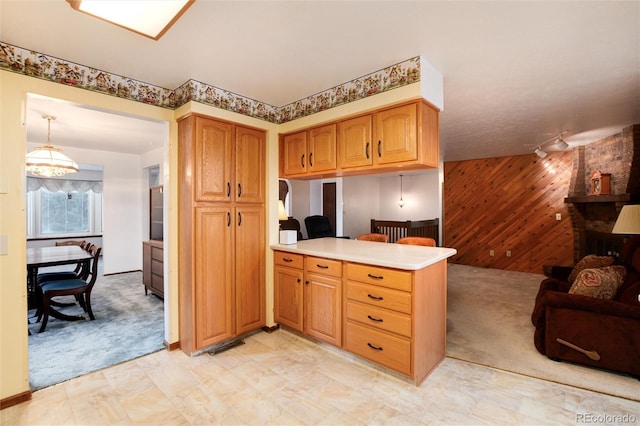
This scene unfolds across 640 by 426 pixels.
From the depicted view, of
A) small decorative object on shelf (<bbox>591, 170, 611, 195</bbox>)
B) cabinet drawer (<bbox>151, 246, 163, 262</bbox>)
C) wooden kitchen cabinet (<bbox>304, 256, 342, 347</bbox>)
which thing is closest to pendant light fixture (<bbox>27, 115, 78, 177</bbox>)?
cabinet drawer (<bbox>151, 246, 163, 262</bbox>)

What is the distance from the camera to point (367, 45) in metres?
2.07

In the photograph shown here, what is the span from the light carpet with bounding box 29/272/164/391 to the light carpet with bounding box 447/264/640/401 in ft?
9.87

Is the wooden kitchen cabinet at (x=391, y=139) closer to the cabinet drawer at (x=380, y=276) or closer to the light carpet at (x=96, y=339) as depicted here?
the cabinet drawer at (x=380, y=276)

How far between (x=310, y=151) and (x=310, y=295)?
4.76 feet

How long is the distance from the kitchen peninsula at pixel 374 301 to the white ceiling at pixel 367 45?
1.54 meters

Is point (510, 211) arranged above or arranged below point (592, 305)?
above

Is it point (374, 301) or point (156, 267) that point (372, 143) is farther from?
point (156, 267)

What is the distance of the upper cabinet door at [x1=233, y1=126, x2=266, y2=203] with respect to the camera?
296 cm

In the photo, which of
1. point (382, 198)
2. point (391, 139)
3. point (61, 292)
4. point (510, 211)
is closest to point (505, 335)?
point (391, 139)

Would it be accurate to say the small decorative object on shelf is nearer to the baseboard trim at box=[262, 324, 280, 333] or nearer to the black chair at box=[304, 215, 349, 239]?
the black chair at box=[304, 215, 349, 239]

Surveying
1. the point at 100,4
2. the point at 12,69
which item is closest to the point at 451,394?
the point at 100,4

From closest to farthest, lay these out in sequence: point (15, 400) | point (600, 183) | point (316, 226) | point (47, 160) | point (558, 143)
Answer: point (15, 400) → point (47, 160) → point (558, 143) → point (600, 183) → point (316, 226)

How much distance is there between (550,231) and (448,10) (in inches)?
219

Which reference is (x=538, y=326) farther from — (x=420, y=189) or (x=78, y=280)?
(x=420, y=189)
